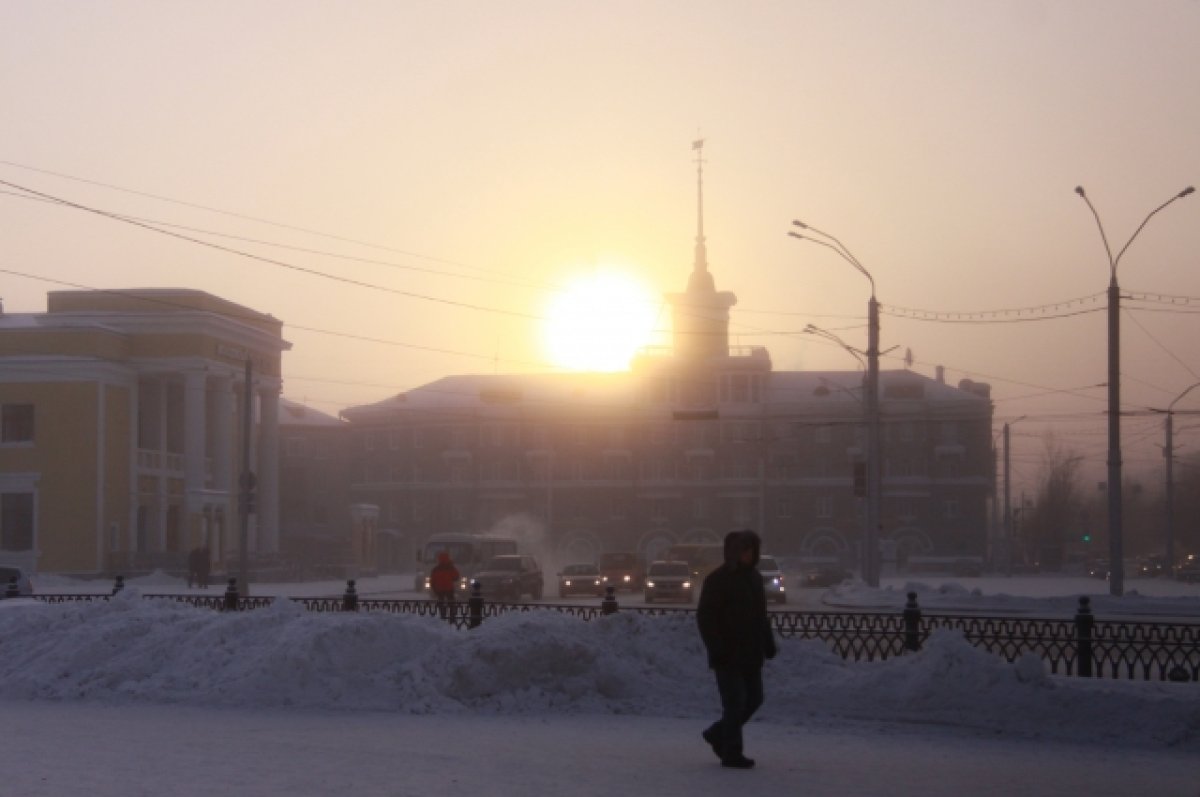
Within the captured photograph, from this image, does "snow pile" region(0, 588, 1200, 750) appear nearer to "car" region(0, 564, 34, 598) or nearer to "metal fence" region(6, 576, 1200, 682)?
"metal fence" region(6, 576, 1200, 682)

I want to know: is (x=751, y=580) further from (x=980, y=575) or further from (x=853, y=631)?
(x=980, y=575)

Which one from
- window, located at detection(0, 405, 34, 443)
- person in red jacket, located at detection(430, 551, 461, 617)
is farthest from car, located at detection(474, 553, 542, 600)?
window, located at detection(0, 405, 34, 443)

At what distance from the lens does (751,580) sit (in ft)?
40.2

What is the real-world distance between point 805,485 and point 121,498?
4250 cm

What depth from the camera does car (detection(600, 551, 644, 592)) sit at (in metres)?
56.8

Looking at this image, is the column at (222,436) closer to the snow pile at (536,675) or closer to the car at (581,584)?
the car at (581,584)

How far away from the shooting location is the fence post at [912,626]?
62.5 ft

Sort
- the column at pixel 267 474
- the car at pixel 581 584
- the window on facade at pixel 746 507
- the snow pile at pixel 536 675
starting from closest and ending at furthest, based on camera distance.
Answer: the snow pile at pixel 536 675 → the car at pixel 581 584 → the column at pixel 267 474 → the window on facade at pixel 746 507

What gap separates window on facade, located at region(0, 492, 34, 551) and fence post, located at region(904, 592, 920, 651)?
55.0 m

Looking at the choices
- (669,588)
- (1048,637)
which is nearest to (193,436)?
(669,588)

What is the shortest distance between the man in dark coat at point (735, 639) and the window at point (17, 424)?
60.3 metres

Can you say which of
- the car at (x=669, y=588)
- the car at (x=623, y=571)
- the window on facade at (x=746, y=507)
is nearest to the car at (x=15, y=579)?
the car at (x=669, y=588)

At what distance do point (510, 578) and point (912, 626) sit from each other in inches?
1145

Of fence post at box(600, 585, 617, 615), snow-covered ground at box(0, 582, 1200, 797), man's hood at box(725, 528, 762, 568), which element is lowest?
snow-covered ground at box(0, 582, 1200, 797)
